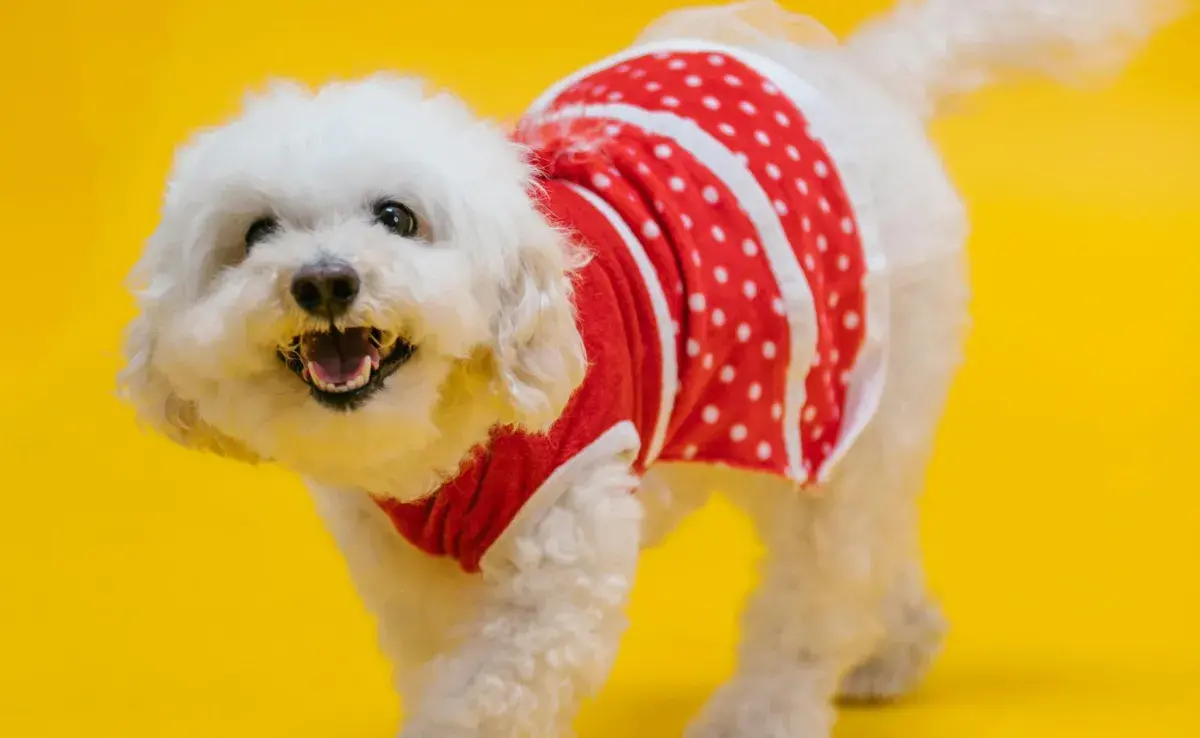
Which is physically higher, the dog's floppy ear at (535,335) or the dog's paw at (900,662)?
the dog's paw at (900,662)

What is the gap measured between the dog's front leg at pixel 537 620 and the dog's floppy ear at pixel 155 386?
0.24 meters

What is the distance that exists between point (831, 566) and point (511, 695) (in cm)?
50

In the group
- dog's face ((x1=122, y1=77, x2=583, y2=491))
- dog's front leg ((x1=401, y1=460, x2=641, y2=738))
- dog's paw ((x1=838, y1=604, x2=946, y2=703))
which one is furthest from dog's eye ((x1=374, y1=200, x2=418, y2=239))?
dog's paw ((x1=838, y1=604, x2=946, y2=703))

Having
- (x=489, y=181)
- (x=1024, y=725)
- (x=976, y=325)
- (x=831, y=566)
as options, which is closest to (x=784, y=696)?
(x=831, y=566)

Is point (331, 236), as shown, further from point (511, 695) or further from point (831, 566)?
point (831, 566)

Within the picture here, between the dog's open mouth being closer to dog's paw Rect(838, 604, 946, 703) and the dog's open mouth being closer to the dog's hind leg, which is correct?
the dog's hind leg

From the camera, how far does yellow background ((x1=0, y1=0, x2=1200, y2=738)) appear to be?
2.00 meters

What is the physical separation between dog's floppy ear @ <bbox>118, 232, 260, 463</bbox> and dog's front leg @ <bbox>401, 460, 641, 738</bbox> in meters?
0.24

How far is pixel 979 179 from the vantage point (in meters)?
3.41

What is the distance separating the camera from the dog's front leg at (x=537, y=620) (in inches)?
54.7

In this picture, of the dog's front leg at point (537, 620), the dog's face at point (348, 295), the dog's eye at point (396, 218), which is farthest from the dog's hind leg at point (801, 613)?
the dog's eye at point (396, 218)

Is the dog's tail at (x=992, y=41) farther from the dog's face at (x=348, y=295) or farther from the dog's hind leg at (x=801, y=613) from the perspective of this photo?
the dog's face at (x=348, y=295)

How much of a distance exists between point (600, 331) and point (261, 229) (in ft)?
1.01

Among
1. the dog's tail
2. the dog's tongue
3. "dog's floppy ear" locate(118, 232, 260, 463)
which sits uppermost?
the dog's tail
